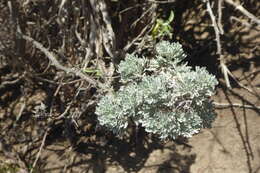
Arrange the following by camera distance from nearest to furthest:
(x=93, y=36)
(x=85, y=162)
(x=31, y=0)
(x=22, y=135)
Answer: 1. (x=93, y=36)
2. (x=31, y=0)
3. (x=85, y=162)
4. (x=22, y=135)

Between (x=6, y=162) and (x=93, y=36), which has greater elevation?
(x=93, y=36)

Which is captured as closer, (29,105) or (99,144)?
(99,144)

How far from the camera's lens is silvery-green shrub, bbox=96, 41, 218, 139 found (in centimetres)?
144

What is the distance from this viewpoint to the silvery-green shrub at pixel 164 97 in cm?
144

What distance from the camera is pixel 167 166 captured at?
8.16 feet

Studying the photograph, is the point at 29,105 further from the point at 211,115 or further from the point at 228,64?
the point at 211,115

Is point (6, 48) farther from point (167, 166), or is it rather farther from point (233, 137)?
point (233, 137)

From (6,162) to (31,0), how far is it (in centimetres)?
103

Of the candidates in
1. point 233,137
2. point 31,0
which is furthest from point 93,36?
point 233,137

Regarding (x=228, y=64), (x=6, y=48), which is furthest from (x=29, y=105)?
(x=228, y=64)

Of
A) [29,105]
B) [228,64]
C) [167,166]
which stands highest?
[228,64]

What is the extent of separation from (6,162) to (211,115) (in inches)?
63.4

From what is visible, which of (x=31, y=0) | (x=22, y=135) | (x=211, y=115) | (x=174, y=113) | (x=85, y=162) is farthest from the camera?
(x=22, y=135)

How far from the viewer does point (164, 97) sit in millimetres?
1429
